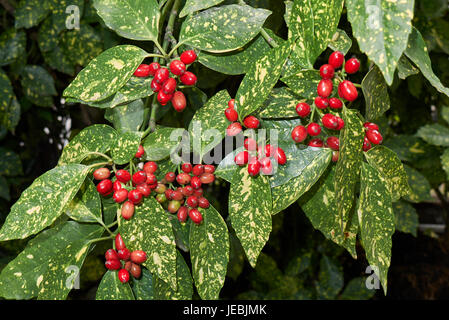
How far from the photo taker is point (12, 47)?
111 centimetres

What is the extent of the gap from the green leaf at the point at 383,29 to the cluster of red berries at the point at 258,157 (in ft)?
0.41

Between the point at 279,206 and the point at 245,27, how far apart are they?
0.18 m

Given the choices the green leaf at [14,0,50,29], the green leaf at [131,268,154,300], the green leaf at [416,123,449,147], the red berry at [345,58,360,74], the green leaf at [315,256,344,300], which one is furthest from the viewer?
the green leaf at [315,256,344,300]

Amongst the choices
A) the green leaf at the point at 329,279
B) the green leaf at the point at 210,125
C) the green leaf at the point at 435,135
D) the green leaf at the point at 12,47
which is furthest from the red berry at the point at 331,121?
the green leaf at the point at 329,279

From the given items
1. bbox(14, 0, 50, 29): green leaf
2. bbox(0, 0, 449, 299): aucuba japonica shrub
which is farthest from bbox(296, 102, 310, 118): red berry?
bbox(14, 0, 50, 29): green leaf

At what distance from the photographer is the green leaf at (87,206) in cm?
51

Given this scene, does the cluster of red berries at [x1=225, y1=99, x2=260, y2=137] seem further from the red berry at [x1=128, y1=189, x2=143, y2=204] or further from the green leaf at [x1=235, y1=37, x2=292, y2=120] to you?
the red berry at [x1=128, y1=189, x2=143, y2=204]

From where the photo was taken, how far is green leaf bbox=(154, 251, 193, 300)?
53 cm

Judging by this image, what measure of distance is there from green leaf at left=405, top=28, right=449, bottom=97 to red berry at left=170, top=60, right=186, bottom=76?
213 mm

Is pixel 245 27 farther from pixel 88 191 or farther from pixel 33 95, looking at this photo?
Result: pixel 33 95

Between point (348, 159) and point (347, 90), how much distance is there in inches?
2.5

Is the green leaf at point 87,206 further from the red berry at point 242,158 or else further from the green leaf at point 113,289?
the red berry at point 242,158

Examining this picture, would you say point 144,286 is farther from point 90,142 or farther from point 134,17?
point 134,17

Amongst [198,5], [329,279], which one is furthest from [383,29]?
[329,279]
